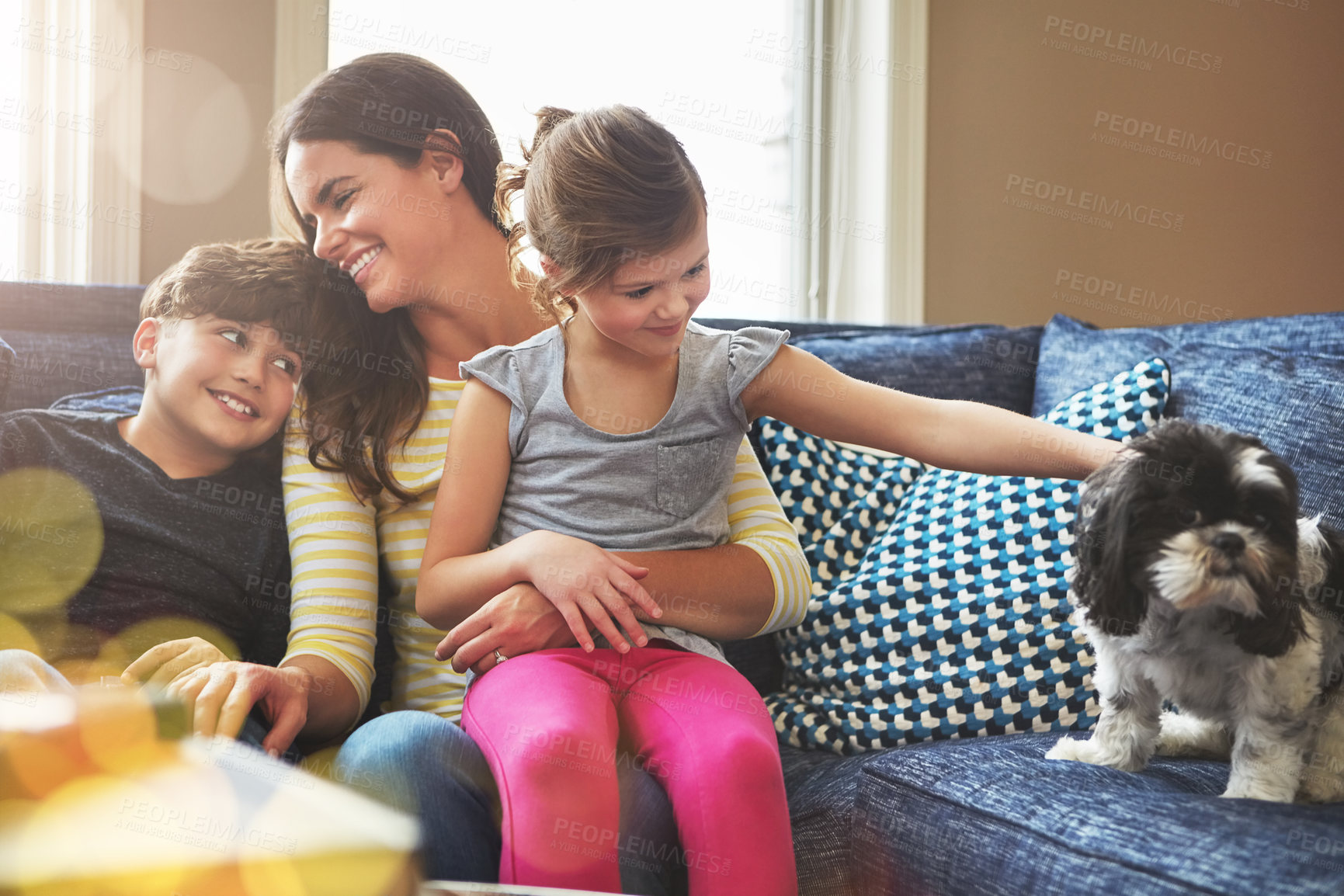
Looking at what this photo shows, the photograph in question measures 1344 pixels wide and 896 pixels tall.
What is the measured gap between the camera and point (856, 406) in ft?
3.70

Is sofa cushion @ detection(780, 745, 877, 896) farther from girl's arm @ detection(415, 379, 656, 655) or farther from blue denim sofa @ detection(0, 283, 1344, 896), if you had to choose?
girl's arm @ detection(415, 379, 656, 655)

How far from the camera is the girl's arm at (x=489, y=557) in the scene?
101 cm

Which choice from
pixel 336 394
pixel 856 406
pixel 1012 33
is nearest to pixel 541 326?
pixel 336 394

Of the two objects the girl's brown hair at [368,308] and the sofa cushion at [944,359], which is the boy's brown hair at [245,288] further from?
the sofa cushion at [944,359]

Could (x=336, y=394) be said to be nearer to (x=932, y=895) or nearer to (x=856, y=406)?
(x=856, y=406)

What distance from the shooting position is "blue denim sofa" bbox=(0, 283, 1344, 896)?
764 mm

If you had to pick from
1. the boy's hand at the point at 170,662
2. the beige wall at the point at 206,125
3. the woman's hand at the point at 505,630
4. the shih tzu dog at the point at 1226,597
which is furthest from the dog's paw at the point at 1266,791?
the beige wall at the point at 206,125

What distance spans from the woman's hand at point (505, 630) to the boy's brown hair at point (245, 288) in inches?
17.8

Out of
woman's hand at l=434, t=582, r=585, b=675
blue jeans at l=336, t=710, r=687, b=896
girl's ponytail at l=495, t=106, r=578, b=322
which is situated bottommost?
blue jeans at l=336, t=710, r=687, b=896

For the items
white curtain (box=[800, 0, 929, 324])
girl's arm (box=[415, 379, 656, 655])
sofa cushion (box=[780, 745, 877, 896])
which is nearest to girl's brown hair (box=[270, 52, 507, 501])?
girl's arm (box=[415, 379, 656, 655])

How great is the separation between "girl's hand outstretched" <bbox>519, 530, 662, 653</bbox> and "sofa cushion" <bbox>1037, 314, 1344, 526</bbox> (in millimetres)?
822

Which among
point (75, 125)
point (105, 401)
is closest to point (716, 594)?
point (105, 401)

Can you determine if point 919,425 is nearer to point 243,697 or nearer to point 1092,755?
point 1092,755

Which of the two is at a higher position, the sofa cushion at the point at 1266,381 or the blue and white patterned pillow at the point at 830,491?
the sofa cushion at the point at 1266,381
